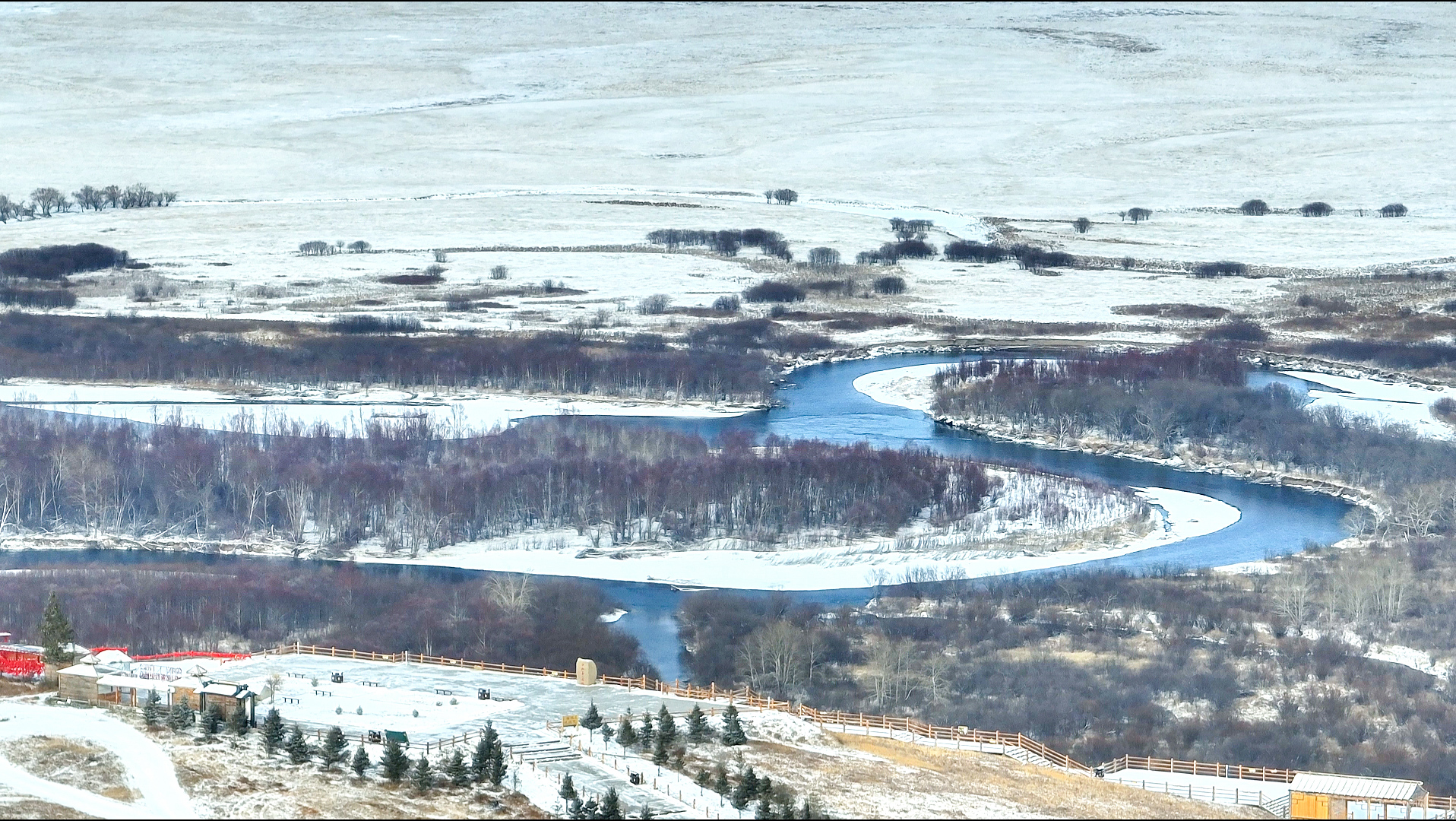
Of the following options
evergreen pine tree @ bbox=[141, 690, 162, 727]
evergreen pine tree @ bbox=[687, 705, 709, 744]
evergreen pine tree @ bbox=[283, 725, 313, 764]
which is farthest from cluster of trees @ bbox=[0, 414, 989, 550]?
evergreen pine tree @ bbox=[283, 725, 313, 764]

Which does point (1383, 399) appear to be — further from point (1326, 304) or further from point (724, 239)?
point (724, 239)

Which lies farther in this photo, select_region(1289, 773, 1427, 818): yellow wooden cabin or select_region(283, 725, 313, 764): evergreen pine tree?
select_region(283, 725, 313, 764): evergreen pine tree

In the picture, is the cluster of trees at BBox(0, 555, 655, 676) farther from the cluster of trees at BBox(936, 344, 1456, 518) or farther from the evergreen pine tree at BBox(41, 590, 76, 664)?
the cluster of trees at BBox(936, 344, 1456, 518)

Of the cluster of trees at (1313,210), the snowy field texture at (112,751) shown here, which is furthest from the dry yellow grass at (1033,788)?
the cluster of trees at (1313,210)

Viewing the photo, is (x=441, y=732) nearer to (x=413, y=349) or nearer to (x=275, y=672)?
(x=275, y=672)

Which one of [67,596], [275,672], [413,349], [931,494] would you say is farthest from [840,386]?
[275,672]

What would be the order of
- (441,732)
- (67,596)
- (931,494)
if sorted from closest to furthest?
(441,732) → (67,596) → (931,494)
